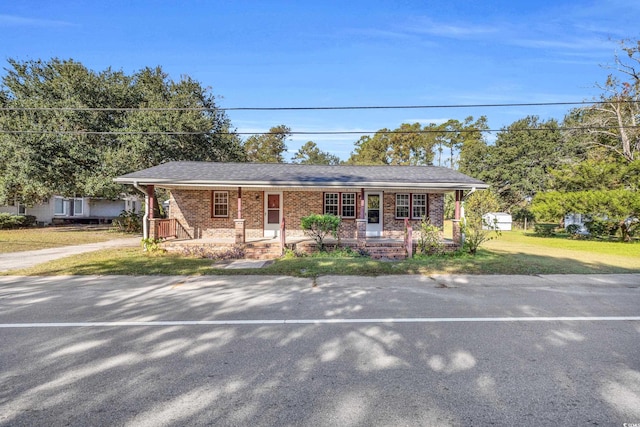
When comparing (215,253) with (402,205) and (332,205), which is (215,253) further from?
(402,205)

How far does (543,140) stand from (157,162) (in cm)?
3492

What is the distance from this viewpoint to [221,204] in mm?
15039

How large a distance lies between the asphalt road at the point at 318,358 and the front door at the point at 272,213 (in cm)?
833

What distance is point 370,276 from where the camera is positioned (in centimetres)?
840

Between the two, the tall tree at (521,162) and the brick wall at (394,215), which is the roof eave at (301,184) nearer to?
the brick wall at (394,215)

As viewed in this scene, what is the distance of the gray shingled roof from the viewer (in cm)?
1250

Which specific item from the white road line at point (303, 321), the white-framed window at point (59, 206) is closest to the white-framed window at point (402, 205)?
the white road line at point (303, 321)

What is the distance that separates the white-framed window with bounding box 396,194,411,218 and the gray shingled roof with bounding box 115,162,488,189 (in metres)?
1.05

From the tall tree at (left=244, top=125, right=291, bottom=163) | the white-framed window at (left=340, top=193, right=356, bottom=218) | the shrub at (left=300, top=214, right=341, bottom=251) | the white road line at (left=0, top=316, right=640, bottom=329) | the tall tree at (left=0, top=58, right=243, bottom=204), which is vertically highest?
the tall tree at (left=244, top=125, right=291, bottom=163)

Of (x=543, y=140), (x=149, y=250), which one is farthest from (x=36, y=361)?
(x=543, y=140)

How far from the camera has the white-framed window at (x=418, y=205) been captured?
15.4 metres

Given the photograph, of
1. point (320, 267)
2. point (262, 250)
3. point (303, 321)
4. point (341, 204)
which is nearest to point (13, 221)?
point (262, 250)

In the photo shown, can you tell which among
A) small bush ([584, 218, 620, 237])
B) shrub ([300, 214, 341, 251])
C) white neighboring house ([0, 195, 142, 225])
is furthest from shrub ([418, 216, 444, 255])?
white neighboring house ([0, 195, 142, 225])

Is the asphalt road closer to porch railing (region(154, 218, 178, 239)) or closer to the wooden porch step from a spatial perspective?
the wooden porch step
